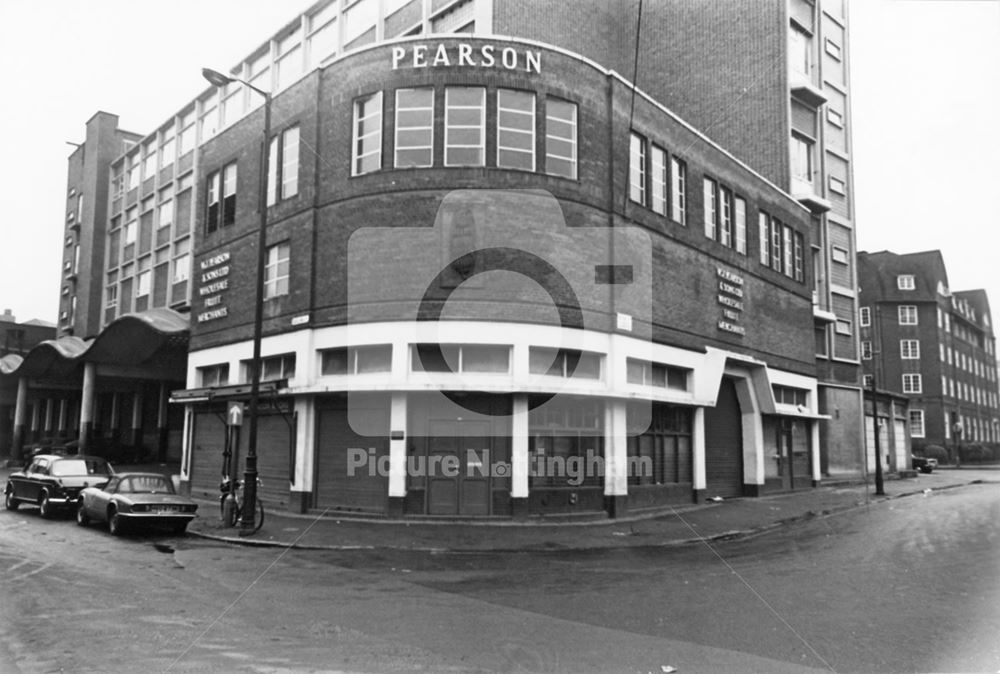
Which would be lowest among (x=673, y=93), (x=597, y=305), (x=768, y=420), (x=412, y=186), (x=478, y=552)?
(x=478, y=552)

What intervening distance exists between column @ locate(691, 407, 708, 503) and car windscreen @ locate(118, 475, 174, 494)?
1568 centimetres

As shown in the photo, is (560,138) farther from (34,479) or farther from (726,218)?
(34,479)

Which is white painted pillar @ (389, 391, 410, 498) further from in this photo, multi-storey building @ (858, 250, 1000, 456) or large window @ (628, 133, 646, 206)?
multi-storey building @ (858, 250, 1000, 456)

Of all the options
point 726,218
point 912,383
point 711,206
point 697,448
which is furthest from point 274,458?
A: point 912,383

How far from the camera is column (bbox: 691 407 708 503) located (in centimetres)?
2481

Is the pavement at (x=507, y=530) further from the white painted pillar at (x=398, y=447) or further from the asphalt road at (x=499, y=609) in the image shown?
the asphalt road at (x=499, y=609)

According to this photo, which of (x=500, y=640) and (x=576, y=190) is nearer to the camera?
(x=500, y=640)

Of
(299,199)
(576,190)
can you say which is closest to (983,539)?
(576,190)

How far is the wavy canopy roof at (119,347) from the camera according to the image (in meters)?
29.9

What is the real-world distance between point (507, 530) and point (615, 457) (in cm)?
442

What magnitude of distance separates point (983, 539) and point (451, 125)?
15.5m

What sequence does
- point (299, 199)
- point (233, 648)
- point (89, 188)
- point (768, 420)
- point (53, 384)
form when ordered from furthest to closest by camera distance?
point (89, 188)
point (53, 384)
point (768, 420)
point (299, 199)
point (233, 648)

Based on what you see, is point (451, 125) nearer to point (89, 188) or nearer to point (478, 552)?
point (478, 552)

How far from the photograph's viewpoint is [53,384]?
45188mm
